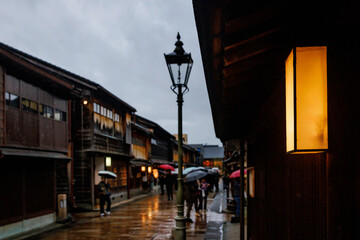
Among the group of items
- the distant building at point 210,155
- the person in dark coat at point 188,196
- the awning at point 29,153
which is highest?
the awning at point 29,153

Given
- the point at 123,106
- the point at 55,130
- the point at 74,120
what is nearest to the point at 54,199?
the point at 55,130

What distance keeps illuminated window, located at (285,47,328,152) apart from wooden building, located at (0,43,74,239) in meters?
14.0

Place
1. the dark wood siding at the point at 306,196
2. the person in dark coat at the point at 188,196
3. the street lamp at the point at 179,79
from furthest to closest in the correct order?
the person in dark coat at the point at 188,196, the street lamp at the point at 179,79, the dark wood siding at the point at 306,196

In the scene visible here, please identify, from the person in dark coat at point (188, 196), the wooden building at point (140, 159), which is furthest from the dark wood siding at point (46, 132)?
the wooden building at point (140, 159)

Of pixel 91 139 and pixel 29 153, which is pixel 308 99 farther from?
pixel 91 139

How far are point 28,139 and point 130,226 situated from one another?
643 cm

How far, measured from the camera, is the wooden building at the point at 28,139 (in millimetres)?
15125

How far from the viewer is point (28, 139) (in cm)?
1688

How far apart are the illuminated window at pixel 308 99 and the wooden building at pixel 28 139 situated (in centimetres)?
1404

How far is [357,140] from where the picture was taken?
2.02 m

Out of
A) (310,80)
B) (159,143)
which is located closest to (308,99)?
(310,80)

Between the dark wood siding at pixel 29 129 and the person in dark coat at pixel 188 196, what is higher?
the dark wood siding at pixel 29 129

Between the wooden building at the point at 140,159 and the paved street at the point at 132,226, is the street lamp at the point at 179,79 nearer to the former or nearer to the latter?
the paved street at the point at 132,226

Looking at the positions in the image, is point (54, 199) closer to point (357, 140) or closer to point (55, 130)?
point (55, 130)
